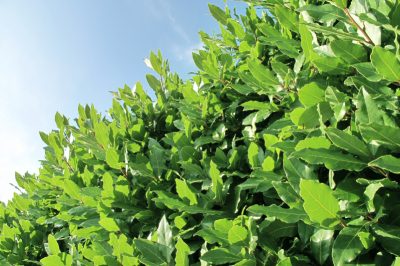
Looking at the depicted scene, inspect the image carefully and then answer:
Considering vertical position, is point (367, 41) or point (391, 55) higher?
point (367, 41)

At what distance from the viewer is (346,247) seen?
5.61 feet

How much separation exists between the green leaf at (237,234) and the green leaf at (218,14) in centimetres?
210

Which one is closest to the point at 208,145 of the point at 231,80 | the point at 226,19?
the point at 231,80

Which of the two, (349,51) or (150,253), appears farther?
(150,253)

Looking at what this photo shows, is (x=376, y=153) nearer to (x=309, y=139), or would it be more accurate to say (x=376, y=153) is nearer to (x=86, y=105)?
(x=309, y=139)

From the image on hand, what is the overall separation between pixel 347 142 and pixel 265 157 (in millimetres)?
761

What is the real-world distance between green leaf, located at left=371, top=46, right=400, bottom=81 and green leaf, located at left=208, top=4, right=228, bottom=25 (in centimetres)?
196

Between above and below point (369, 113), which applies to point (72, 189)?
above

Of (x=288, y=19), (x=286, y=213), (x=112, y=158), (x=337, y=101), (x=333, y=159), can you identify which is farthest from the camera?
(x=112, y=158)

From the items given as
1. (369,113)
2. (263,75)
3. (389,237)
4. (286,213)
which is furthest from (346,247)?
(263,75)

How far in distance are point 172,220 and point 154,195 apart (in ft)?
0.84

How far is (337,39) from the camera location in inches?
81.6

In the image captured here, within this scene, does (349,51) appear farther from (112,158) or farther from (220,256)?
(112,158)

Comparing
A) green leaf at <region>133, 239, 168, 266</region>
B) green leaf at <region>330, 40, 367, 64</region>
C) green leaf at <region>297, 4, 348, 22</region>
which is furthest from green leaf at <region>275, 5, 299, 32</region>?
green leaf at <region>133, 239, 168, 266</region>
